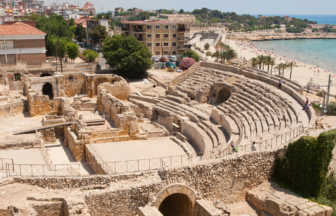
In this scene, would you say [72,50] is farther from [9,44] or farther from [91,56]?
[9,44]

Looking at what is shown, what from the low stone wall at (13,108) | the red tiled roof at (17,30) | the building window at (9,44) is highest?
the red tiled roof at (17,30)

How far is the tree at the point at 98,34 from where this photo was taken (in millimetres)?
77500

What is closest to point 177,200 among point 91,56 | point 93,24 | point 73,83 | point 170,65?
point 73,83

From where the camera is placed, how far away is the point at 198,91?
1538 inches

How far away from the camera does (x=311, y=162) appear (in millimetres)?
18766

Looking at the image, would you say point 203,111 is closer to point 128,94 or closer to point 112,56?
point 128,94

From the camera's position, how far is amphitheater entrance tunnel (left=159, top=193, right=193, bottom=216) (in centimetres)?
1802

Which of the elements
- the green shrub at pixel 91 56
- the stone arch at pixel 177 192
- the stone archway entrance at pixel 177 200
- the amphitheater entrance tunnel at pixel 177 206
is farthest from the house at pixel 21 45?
the stone arch at pixel 177 192

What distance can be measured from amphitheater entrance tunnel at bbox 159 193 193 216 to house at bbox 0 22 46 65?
121ft

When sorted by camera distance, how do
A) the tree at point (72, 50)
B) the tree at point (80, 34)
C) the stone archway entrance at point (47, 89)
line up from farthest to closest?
1. the tree at point (80, 34)
2. the tree at point (72, 50)
3. the stone archway entrance at point (47, 89)

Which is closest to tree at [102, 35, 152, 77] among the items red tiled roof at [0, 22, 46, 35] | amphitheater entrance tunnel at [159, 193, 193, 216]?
red tiled roof at [0, 22, 46, 35]

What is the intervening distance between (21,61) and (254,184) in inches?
1588

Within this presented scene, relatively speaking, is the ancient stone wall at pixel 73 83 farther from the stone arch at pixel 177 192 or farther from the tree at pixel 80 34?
the tree at pixel 80 34

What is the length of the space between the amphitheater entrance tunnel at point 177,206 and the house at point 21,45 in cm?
3683
